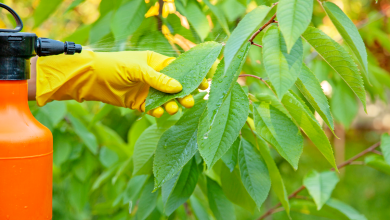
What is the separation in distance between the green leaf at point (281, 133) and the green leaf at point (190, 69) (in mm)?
168

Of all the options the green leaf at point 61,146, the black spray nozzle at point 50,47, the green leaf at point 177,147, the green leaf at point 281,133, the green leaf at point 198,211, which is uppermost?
the black spray nozzle at point 50,47

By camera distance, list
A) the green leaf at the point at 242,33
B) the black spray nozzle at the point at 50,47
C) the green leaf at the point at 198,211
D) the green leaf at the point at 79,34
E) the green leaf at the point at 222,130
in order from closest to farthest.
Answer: the green leaf at the point at 242,33
the green leaf at the point at 222,130
the black spray nozzle at the point at 50,47
the green leaf at the point at 198,211
the green leaf at the point at 79,34

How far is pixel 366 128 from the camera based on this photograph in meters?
7.40

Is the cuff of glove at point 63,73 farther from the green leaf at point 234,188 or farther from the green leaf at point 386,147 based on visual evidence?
the green leaf at point 386,147

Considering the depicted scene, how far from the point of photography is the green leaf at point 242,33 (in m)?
0.52

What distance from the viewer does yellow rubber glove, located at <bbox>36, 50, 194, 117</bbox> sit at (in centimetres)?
85

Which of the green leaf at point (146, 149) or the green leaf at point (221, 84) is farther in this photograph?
the green leaf at point (146, 149)

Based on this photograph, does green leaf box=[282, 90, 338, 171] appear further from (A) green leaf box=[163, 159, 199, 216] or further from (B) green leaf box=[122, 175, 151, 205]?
(B) green leaf box=[122, 175, 151, 205]

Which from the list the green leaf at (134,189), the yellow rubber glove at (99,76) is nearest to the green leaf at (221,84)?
the yellow rubber glove at (99,76)

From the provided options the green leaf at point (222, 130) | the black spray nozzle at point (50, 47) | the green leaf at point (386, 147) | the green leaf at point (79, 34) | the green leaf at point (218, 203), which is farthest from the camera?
the green leaf at point (79, 34)

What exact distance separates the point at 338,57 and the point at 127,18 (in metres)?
0.67

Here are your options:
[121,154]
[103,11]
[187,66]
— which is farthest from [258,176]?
[121,154]

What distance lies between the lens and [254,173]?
777mm

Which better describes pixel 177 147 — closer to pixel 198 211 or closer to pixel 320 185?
pixel 198 211
